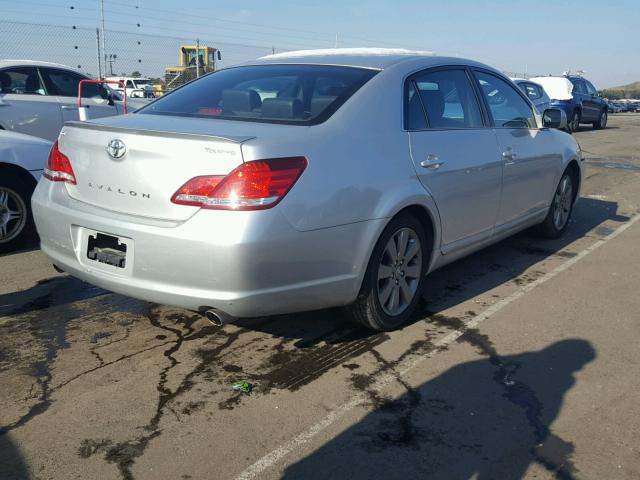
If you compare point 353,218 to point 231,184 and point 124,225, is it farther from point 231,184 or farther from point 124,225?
point 124,225

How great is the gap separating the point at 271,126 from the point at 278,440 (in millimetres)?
1596

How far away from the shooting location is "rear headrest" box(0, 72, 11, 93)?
873 cm

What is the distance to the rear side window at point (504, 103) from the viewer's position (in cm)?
498

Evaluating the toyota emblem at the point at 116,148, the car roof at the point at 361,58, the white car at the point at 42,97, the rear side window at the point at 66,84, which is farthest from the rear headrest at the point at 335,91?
the rear side window at the point at 66,84

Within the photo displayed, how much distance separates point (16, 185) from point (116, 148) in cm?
271

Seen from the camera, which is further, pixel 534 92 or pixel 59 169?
pixel 534 92

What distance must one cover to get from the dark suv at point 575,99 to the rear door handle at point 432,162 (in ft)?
54.6

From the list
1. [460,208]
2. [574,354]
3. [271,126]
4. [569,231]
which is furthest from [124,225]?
[569,231]

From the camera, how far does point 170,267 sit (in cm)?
310

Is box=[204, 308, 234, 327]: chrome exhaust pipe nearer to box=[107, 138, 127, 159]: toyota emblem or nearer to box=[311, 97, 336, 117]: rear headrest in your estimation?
box=[107, 138, 127, 159]: toyota emblem

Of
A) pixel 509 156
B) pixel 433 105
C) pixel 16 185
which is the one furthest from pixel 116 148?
pixel 509 156

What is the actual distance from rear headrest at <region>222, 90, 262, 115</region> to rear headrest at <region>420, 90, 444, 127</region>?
1.10 m

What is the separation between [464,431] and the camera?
9.41ft

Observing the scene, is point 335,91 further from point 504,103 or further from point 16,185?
point 16,185
